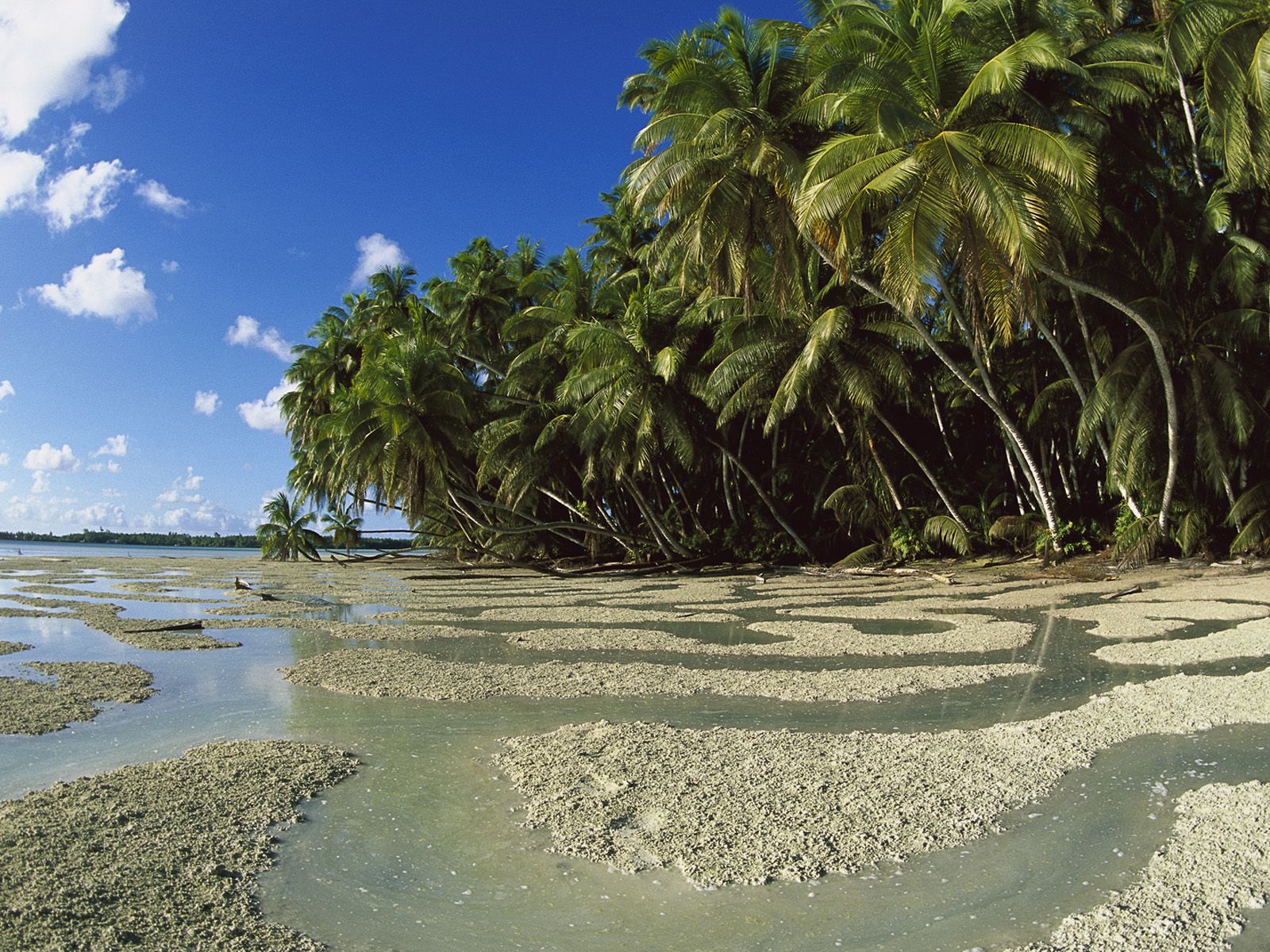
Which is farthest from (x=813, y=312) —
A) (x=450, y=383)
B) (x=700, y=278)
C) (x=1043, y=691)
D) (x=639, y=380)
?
(x=1043, y=691)

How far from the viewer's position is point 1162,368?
14.5 meters

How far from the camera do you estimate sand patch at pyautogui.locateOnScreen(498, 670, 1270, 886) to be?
3723mm

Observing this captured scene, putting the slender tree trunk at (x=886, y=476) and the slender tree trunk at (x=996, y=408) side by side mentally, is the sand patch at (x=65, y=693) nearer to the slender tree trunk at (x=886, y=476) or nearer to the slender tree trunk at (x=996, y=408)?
the slender tree trunk at (x=996, y=408)

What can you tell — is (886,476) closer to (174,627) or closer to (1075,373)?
(1075,373)

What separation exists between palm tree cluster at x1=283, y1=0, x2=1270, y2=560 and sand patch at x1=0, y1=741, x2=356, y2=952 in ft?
37.2

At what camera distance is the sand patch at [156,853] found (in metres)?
2.97

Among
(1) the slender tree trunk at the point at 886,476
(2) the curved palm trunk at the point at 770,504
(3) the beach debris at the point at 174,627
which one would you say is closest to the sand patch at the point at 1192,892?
(3) the beach debris at the point at 174,627

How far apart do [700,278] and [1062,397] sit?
364 inches

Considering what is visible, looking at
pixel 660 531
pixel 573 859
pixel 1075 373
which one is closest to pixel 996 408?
pixel 1075 373

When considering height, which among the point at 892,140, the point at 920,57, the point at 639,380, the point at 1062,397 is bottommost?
the point at 1062,397

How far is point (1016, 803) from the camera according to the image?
4215mm

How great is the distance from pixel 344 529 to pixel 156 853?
46118mm

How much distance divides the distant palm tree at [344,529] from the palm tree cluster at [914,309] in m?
18.0

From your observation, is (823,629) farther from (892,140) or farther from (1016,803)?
(892,140)
